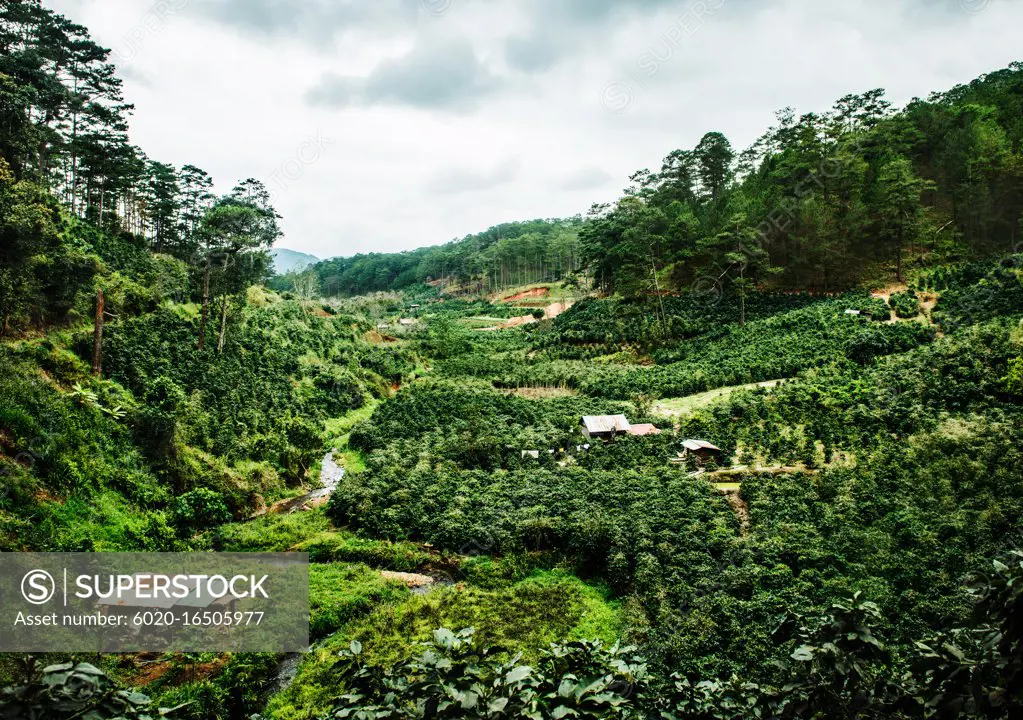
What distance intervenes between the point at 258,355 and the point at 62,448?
1323 cm

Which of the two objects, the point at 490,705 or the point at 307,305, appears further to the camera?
the point at 307,305

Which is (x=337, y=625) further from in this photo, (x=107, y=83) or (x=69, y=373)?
(x=107, y=83)

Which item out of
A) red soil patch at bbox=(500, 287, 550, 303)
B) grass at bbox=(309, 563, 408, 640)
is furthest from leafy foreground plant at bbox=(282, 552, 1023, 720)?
red soil patch at bbox=(500, 287, 550, 303)

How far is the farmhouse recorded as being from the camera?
18.8 m

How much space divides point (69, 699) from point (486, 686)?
1.81 meters

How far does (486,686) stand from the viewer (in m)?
2.85

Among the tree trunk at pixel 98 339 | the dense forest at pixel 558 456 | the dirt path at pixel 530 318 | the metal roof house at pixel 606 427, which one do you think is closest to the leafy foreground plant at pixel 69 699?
the dense forest at pixel 558 456

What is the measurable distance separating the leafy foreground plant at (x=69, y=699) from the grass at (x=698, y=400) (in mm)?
23123

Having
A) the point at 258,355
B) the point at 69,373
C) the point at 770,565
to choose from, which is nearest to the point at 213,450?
the point at 69,373

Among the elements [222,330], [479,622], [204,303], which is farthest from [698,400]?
[204,303]

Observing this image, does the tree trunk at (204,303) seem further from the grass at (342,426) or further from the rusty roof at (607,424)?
the rusty roof at (607,424)

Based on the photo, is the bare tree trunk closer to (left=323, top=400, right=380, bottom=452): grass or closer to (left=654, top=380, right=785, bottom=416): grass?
(left=323, top=400, right=380, bottom=452): grass

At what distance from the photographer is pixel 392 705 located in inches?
103

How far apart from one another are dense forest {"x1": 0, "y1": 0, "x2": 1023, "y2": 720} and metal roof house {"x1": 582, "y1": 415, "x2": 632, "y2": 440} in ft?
1.68
